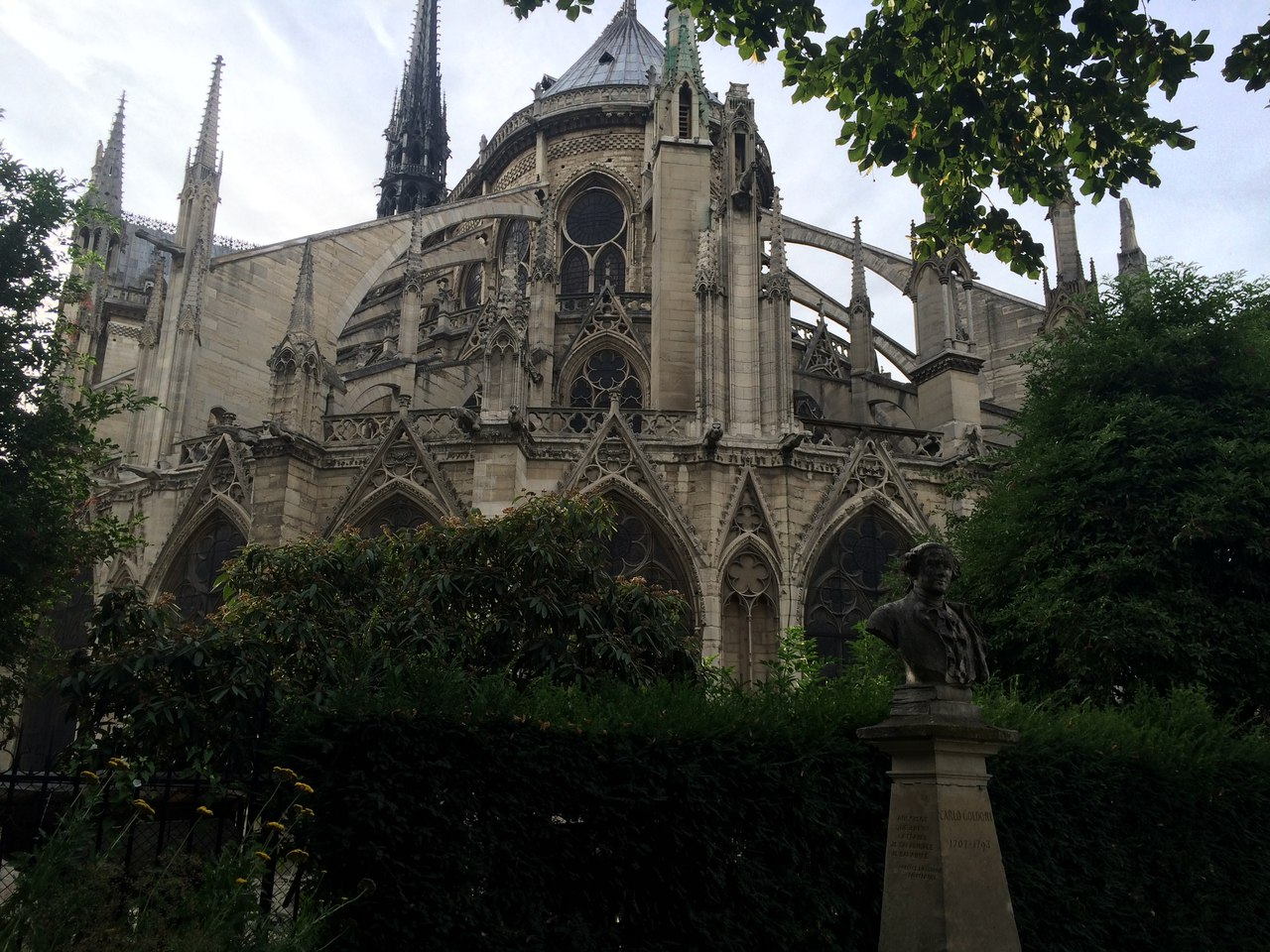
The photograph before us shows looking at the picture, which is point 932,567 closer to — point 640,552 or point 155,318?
point 640,552

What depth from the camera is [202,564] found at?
68.1 ft

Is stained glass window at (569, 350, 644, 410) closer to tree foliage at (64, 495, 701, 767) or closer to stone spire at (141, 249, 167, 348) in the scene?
stone spire at (141, 249, 167, 348)

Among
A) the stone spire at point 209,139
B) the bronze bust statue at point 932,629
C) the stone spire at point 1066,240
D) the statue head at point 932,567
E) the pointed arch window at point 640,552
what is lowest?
the bronze bust statue at point 932,629

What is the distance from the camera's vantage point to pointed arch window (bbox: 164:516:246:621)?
806 inches

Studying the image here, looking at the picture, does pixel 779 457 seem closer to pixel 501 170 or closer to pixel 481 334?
pixel 481 334

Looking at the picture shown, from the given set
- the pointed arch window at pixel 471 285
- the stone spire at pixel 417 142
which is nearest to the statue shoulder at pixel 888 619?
the pointed arch window at pixel 471 285

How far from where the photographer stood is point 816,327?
89.6 ft

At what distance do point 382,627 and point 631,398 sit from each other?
1468 centimetres

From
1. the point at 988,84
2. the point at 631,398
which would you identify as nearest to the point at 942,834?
the point at 988,84

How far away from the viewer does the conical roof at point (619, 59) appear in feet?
123

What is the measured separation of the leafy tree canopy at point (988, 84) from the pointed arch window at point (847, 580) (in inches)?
373

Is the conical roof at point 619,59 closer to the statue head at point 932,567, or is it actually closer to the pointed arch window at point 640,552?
the pointed arch window at point 640,552

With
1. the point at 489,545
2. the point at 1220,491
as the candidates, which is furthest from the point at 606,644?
the point at 1220,491

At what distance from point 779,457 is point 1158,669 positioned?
817 cm
